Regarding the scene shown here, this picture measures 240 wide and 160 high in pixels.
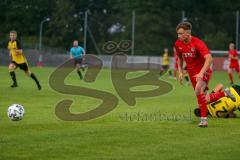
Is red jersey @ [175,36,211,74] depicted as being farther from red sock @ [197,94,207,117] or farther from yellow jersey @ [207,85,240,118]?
yellow jersey @ [207,85,240,118]

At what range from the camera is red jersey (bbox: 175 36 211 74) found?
1098 centimetres

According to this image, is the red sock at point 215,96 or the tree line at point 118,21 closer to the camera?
the red sock at point 215,96

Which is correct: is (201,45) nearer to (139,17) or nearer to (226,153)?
(226,153)

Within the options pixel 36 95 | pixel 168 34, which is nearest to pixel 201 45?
pixel 36 95

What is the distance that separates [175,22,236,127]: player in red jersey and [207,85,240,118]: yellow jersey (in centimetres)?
60

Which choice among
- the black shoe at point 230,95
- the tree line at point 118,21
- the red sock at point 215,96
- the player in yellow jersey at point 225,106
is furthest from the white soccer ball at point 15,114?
the tree line at point 118,21

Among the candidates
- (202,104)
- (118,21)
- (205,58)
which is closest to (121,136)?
(202,104)

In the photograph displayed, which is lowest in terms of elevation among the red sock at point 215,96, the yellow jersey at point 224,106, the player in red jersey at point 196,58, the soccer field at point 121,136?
the soccer field at point 121,136

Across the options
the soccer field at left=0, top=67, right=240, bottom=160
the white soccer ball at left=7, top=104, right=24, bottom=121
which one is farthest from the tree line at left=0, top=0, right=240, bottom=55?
the white soccer ball at left=7, top=104, right=24, bottom=121

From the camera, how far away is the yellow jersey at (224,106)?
12.1 meters

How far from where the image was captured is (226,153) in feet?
25.9

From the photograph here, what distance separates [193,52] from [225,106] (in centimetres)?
171

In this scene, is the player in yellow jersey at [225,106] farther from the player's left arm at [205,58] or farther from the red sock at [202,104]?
the player's left arm at [205,58]

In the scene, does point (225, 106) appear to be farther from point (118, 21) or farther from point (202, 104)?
point (118, 21)
